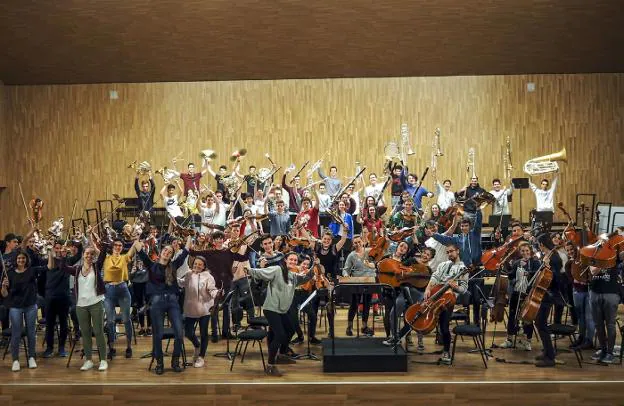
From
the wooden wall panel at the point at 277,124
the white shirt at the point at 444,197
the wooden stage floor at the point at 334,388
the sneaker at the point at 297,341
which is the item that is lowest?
the wooden stage floor at the point at 334,388

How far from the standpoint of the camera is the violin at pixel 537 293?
834 centimetres

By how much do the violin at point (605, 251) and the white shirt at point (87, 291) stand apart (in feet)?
17.1

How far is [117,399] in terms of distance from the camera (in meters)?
8.06

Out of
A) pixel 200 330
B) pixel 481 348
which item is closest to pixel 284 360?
pixel 200 330

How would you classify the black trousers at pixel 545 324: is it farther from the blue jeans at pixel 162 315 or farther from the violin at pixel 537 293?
the blue jeans at pixel 162 315

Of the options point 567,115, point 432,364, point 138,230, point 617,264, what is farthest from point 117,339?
point 567,115

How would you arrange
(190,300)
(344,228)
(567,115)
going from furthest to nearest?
(567,115), (344,228), (190,300)

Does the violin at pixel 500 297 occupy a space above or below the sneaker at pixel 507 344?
above

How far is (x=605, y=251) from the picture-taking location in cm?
834

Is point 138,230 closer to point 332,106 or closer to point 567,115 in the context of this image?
point 332,106

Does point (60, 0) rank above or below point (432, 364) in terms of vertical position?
above

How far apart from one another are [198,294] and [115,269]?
3.56ft

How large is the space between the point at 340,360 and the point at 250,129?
10.1 m

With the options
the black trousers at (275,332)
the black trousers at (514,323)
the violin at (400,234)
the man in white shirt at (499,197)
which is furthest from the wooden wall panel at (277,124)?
the black trousers at (275,332)
